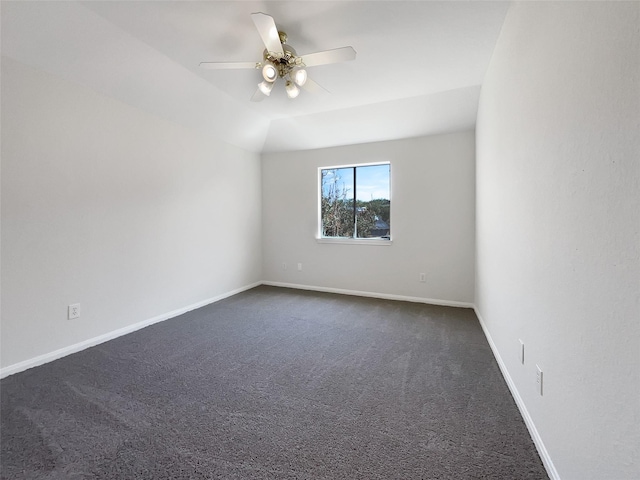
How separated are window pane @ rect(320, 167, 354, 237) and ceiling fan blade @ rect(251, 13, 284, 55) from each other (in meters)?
2.70

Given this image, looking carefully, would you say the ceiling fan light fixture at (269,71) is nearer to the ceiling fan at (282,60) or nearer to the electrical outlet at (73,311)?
the ceiling fan at (282,60)

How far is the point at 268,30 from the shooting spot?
1934 millimetres

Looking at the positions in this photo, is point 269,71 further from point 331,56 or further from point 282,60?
point 331,56

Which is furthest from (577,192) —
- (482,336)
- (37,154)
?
(37,154)

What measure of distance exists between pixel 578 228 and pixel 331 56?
1.91 metres

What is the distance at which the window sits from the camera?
14.6 ft

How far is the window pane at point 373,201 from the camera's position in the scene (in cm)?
442

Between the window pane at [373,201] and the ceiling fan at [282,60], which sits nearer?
A: the ceiling fan at [282,60]

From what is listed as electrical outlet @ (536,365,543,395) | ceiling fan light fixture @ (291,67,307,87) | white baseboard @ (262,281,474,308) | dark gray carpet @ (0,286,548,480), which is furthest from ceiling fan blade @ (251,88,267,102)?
white baseboard @ (262,281,474,308)

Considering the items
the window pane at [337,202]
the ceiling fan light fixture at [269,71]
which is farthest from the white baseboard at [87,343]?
the ceiling fan light fixture at [269,71]

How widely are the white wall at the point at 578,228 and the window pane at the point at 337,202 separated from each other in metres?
2.89

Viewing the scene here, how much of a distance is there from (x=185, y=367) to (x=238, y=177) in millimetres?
3069

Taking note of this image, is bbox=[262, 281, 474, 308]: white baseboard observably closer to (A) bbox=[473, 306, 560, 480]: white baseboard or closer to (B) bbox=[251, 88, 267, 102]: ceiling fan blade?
(A) bbox=[473, 306, 560, 480]: white baseboard

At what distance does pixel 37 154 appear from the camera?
231 cm
